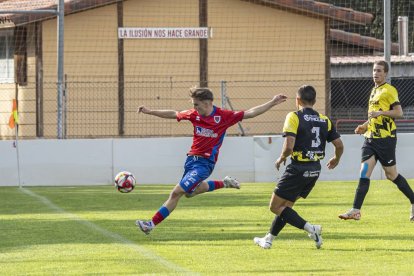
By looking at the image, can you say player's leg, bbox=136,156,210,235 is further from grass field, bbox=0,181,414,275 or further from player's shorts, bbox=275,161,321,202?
player's shorts, bbox=275,161,321,202

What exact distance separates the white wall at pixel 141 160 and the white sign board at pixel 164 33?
21.4 feet

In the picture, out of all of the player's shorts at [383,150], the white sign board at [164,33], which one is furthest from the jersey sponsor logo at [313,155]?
the white sign board at [164,33]

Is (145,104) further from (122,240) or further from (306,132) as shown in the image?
(306,132)

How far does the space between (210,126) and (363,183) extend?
2.46m

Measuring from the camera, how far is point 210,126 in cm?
1338

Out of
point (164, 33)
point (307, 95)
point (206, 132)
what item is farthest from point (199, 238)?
point (164, 33)

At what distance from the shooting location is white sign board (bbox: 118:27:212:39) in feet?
101

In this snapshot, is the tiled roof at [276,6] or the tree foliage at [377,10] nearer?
the tiled roof at [276,6]

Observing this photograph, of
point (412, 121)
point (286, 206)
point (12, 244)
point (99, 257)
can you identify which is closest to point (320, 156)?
point (286, 206)

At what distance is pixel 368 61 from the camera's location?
34906 mm

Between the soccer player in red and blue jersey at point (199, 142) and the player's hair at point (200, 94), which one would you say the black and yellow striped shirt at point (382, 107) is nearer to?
the soccer player in red and blue jersey at point (199, 142)

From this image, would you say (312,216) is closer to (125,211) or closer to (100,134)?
(125,211)

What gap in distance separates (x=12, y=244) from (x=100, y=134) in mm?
16390

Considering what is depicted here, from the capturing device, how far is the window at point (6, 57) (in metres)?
31.6
